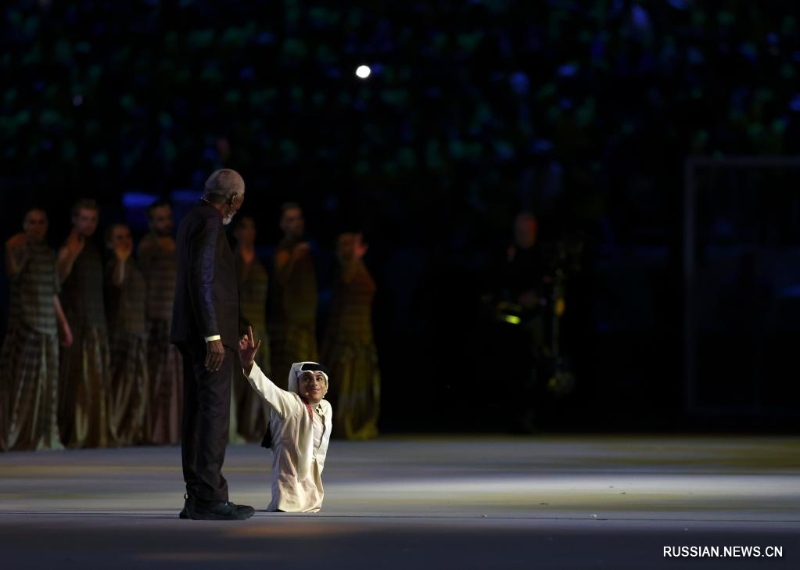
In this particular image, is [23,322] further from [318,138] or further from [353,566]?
[353,566]

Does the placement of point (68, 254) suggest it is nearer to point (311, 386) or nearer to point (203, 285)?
point (311, 386)

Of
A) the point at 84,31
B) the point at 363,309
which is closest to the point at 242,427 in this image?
the point at 363,309

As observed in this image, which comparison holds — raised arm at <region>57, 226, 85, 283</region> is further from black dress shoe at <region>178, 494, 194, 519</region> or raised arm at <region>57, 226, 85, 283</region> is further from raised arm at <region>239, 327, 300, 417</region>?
black dress shoe at <region>178, 494, 194, 519</region>

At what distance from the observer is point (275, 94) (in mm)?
27359

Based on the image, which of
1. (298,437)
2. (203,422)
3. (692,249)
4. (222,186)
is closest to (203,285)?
(222,186)

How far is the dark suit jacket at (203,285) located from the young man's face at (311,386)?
57 cm

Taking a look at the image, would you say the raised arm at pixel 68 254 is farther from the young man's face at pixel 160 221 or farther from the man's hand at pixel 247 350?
the man's hand at pixel 247 350

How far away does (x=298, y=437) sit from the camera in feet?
47.3

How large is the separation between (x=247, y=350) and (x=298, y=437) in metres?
0.64

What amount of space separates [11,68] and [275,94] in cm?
249

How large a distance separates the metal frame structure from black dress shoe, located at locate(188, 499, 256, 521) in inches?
456

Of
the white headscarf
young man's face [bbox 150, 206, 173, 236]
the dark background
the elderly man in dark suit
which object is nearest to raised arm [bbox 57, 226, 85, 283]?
young man's face [bbox 150, 206, 173, 236]

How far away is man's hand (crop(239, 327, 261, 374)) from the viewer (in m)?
14.0

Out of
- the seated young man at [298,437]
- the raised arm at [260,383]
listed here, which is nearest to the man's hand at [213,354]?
the raised arm at [260,383]
